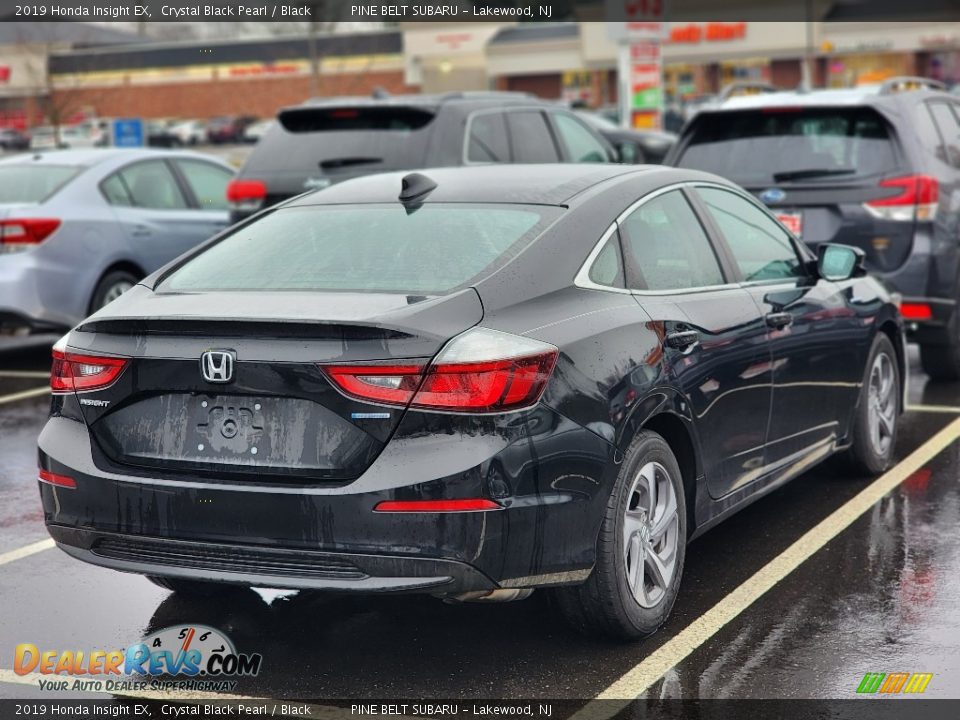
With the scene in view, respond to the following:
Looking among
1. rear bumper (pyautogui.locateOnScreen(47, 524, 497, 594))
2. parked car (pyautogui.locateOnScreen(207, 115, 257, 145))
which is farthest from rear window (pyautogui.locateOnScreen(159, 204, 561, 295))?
parked car (pyautogui.locateOnScreen(207, 115, 257, 145))

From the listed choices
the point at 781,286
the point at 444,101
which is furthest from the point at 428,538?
the point at 444,101

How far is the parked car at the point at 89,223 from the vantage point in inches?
406

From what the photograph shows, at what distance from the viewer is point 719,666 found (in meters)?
4.43

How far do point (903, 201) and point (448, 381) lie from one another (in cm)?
526

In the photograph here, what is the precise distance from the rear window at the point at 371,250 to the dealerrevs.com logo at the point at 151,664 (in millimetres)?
1196

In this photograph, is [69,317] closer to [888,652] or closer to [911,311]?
[911,311]

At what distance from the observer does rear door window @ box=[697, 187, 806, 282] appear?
5.78 metres

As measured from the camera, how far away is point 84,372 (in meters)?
4.42

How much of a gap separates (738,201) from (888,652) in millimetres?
2253

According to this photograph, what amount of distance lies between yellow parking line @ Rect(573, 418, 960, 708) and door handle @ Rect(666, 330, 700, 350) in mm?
939

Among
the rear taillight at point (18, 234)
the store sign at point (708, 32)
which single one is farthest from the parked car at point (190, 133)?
the rear taillight at point (18, 234)

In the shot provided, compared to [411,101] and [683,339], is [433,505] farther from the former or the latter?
[411,101]

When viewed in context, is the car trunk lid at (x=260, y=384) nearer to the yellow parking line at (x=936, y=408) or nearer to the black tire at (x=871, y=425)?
the black tire at (x=871, y=425)

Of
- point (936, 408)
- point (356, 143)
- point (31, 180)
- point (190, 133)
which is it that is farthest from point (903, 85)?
point (190, 133)
